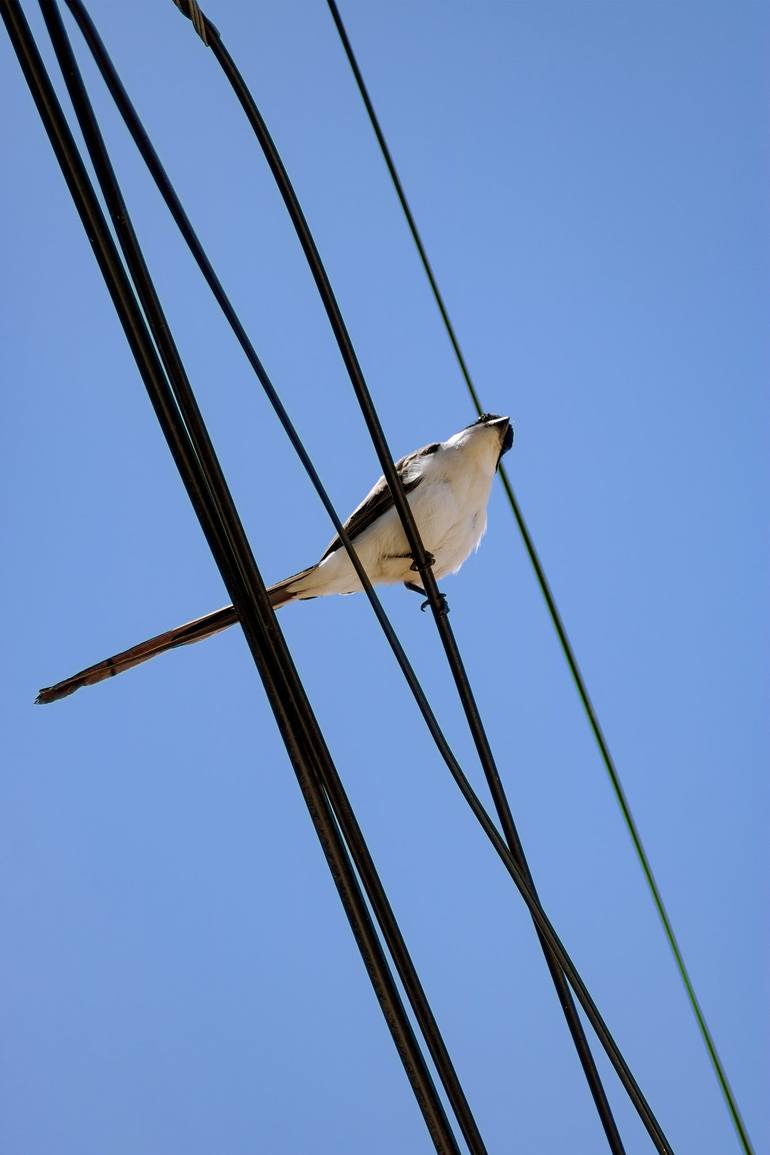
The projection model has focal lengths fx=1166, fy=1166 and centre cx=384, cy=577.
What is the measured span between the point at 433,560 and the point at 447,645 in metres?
2.20

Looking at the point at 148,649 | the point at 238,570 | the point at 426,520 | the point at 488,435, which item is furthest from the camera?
the point at 488,435

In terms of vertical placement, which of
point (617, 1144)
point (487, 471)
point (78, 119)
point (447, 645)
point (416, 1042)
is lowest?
point (617, 1144)

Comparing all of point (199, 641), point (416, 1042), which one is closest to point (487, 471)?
point (199, 641)

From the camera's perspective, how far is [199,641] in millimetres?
4184

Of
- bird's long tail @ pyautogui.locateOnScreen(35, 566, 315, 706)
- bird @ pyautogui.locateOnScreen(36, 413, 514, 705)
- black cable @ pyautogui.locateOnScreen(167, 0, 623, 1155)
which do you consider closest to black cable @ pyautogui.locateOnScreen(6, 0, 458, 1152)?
black cable @ pyautogui.locateOnScreen(167, 0, 623, 1155)

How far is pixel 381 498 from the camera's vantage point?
18.0ft

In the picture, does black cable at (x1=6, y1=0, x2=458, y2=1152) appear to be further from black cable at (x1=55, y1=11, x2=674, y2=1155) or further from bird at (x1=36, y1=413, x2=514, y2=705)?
bird at (x1=36, y1=413, x2=514, y2=705)

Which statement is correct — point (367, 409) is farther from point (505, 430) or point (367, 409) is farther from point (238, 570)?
point (505, 430)

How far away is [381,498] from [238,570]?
2.93m

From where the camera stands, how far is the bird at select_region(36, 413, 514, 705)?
5.25 m

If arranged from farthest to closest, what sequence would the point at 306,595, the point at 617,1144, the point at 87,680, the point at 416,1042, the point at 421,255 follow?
the point at 306,595 < the point at 87,680 < the point at 421,255 < the point at 617,1144 < the point at 416,1042

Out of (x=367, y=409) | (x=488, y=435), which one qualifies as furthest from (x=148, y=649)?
(x=488, y=435)

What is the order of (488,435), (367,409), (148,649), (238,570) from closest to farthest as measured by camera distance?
(238,570) → (367,409) → (148,649) → (488,435)

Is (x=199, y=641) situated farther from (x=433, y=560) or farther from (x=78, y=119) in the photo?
(x=78, y=119)
